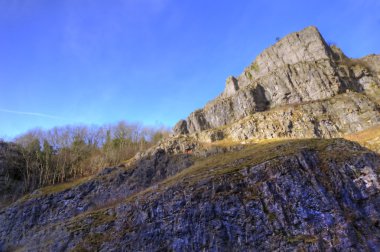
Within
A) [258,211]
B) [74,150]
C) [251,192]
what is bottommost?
[258,211]

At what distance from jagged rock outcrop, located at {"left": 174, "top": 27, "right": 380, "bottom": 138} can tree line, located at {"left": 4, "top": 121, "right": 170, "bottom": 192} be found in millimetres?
14902

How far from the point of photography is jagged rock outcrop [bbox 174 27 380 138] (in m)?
38.7

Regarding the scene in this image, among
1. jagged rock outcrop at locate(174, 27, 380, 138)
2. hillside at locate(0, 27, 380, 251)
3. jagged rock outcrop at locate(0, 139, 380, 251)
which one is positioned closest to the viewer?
jagged rock outcrop at locate(0, 139, 380, 251)

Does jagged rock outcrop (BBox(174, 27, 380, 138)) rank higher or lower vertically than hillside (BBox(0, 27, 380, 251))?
higher

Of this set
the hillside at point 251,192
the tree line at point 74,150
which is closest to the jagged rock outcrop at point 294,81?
the hillside at point 251,192

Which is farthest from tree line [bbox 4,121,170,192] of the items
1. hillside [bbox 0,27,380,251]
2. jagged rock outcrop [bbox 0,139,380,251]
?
jagged rock outcrop [bbox 0,139,380,251]

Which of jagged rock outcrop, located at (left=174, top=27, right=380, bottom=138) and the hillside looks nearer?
the hillside

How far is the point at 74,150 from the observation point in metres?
51.8

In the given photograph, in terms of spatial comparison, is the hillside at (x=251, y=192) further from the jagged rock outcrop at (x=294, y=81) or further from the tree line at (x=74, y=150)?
the tree line at (x=74, y=150)

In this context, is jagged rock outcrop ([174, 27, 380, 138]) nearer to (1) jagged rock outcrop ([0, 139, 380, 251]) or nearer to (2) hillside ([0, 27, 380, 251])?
(2) hillside ([0, 27, 380, 251])

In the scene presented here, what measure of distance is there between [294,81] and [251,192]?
29.9m

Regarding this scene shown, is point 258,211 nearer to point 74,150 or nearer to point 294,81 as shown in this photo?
point 294,81

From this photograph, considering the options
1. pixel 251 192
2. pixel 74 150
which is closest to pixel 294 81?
pixel 251 192

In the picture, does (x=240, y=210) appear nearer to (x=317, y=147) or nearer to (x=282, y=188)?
(x=282, y=188)
